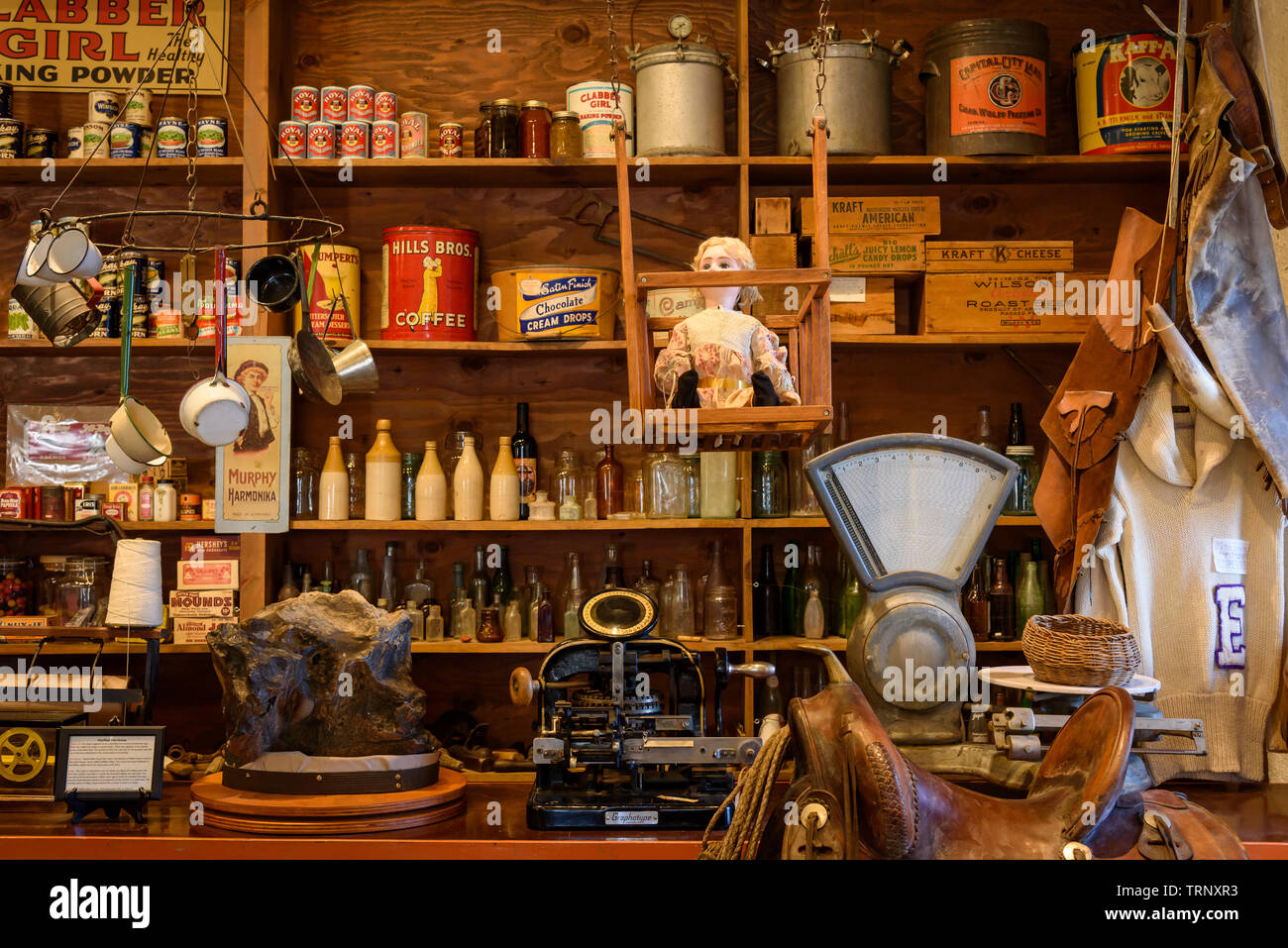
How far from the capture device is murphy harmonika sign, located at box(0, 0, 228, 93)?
353cm

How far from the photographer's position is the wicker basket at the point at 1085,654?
1.95 m

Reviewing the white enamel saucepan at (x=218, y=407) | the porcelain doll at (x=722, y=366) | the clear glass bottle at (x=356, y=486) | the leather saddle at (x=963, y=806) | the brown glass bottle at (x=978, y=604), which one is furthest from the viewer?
the clear glass bottle at (x=356, y=486)

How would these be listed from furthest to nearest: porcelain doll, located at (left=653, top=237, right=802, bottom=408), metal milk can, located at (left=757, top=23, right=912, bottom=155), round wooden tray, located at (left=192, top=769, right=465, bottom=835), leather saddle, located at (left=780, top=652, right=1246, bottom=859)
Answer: metal milk can, located at (left=757, top=23, right=912, bottom=155)
porcelain doll, located at (left=653, top=237, right=802, bottom=408)
round wooden tray, located at (left=192, top=769, right=465, bottom=835)
leather saddle, located at (left=780, top=652, right=1246, bottom=859)

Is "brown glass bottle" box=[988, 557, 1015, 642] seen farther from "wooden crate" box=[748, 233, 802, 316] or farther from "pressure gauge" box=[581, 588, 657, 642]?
"pressure gauge" box=[581, 588, 657, 642]

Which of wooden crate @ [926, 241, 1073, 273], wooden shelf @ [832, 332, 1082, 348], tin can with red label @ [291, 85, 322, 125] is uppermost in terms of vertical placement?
tin can with red label @ [291, 85, 322, 125]

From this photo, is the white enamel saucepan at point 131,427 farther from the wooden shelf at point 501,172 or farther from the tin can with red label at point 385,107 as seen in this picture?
the tin can with red label at point 385,107

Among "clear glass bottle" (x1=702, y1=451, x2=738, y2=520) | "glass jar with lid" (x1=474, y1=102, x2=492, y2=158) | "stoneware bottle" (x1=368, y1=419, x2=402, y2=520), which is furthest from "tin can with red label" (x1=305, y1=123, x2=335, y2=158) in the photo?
"clear glass bottle" (x1=702, y1=451, x2=738, y2=520)

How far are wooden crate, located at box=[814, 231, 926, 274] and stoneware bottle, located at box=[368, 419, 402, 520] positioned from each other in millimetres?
1386

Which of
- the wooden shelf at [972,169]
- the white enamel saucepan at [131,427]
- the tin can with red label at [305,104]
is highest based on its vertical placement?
the tin can with red label at [305,104]

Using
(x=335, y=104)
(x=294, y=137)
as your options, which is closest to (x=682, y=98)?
(x=335, y=104)

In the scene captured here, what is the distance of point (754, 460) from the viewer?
339cm

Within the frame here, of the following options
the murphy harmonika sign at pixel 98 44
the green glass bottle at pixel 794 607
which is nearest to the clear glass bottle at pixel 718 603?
the green glass bottle at pixel 794 607

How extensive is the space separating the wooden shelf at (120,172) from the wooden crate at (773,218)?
1.47 metres
